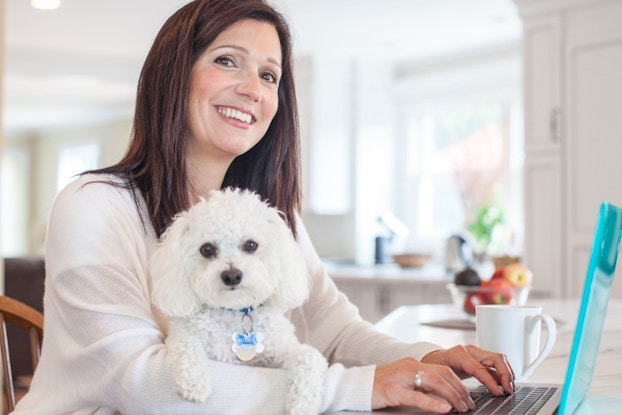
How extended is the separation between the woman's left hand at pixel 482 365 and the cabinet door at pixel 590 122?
10.9ft

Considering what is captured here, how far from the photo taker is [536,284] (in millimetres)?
4477

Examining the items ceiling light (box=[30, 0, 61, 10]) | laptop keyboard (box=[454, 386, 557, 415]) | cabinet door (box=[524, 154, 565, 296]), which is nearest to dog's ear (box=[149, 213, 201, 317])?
laptop keyboard (box=[454, 386, 557, 415])

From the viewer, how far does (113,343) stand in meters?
1.06

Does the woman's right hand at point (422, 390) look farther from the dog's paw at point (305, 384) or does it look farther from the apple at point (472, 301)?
the apple at point (472, 301)

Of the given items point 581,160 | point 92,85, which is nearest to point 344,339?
point 581,160

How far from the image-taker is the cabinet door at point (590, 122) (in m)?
4.21

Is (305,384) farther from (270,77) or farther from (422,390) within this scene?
(270,77)

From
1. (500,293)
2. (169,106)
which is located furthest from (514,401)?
(500,293)

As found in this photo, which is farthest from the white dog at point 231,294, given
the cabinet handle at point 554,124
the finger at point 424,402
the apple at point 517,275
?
the cabinet handle at point 554,124

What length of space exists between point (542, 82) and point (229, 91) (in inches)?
136

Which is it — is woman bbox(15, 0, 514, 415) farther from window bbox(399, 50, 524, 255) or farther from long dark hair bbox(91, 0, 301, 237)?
window bbox(399, 50, 524, 255)

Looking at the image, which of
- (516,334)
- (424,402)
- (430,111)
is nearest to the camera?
(424,402)

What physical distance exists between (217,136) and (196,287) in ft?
1.50

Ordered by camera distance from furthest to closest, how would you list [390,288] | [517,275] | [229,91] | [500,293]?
[390,288] → [517,275] → [500,293] → [229,91]
